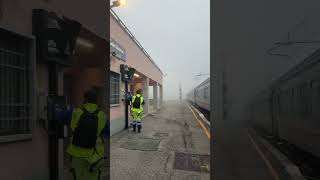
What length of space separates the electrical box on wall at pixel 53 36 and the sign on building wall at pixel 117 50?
6.92 m

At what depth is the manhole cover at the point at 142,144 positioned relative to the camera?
35.6ft

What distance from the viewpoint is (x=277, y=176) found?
7762 mm

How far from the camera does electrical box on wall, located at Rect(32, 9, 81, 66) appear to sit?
5559mm

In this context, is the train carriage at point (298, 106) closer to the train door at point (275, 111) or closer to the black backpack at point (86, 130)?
the train door at point (275, 111)

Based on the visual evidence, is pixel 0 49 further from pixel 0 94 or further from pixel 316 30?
pixel 316 30

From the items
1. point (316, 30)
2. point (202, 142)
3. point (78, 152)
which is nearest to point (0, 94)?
point (78, 152)

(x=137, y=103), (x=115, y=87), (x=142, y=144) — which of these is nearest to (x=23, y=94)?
(x=142, y=144)

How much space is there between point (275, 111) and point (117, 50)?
242 inches

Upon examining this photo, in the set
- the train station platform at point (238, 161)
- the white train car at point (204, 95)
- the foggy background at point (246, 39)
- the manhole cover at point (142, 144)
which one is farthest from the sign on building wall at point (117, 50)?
the white train car at point (204, 95)

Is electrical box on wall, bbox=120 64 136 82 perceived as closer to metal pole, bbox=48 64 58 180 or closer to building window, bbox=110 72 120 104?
building window, bbox=110 72 120 104

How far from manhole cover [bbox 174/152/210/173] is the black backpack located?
406 cm

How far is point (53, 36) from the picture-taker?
19.1 feet

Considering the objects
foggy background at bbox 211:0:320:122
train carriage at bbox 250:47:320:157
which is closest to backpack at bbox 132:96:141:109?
train carriage at bbox 250:47:320:157

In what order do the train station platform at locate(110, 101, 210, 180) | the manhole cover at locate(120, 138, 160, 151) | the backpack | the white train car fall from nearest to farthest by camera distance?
the train station platform at locate(110, 101, 210, 180), the manhole cover at locate(120, 138, 160, 151), the backpack, the white train car
